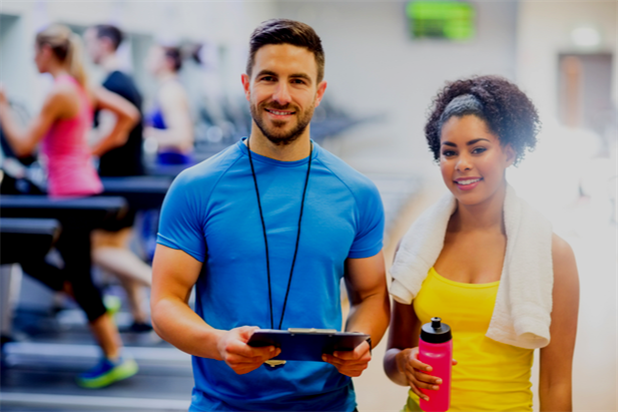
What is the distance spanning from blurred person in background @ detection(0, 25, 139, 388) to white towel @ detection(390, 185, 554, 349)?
6.29 ft

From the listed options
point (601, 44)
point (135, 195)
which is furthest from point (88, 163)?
point (601, 44)

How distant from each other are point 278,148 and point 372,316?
1.48 feet

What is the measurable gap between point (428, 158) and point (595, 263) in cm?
668

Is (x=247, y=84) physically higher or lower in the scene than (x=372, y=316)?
higher

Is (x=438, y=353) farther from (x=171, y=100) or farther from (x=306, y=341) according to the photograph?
(x=171, y=100)

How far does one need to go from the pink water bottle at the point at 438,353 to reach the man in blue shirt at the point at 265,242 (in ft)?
0.70

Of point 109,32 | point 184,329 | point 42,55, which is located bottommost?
point 184,329

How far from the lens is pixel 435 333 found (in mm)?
1237

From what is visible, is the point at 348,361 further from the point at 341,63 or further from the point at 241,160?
the point at 341,63

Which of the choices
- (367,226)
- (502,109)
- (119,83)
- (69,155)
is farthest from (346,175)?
(119,83)

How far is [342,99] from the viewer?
11.6 meters

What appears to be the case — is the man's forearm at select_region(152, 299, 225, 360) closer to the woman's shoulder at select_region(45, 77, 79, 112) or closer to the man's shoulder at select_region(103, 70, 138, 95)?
the woman's shoulder at select_region(45, 77, 79, 112)

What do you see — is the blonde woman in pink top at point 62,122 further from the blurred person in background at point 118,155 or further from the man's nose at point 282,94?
the man's nose at point 282,94

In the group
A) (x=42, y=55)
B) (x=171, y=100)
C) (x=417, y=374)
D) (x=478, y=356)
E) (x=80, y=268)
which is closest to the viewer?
(x=417, y=374)
